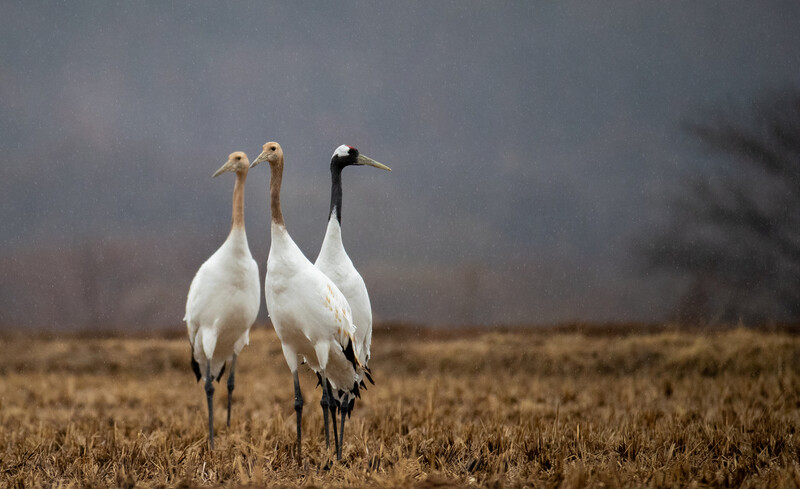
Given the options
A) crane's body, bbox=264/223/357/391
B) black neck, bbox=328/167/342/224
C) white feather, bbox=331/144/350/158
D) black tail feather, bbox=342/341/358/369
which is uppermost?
white feather, bbox=331/144/350/158

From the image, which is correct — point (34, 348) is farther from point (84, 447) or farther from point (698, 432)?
point (698, 432)

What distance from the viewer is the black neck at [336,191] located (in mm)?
6555

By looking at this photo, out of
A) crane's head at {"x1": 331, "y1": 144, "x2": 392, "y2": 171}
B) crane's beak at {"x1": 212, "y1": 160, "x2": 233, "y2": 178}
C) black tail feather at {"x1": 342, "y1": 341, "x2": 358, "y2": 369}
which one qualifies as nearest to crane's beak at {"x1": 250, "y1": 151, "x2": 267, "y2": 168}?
crane's beak at {"x1": 212, "y1": 160, "x2": 233, "y2": 178}

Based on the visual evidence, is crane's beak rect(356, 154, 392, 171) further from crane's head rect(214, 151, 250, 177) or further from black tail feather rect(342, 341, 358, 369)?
black tail feather rect(342, 341, 358, 369)

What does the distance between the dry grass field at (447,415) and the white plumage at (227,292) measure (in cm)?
103

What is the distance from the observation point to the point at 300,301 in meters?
5.77

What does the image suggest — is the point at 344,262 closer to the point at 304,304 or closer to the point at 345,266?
the point at 345,266

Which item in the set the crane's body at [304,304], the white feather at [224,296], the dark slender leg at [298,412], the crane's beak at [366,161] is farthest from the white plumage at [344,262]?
the white feather at [224,296]

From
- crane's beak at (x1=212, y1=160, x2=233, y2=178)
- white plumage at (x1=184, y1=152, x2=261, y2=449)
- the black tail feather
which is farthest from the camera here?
white plumage at (x1=184, y1=152, x2=261, y2=449)

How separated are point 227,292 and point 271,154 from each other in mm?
1576

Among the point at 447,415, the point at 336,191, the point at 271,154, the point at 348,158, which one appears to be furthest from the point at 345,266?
the point at 447,415

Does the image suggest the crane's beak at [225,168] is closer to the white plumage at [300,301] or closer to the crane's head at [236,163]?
the crane's head at [236,163]

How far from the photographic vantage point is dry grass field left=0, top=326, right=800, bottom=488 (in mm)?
5535

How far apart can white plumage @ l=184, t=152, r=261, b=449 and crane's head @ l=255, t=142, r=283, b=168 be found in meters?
0.55
